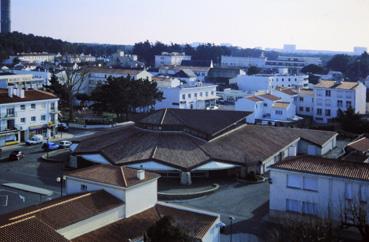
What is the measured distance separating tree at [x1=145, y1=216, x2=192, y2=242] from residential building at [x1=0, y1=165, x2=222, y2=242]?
192cm

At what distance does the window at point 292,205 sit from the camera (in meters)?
27.4

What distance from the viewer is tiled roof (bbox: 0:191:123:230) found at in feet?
65.5

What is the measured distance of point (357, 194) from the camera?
2542cm

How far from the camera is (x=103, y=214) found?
21750 mm

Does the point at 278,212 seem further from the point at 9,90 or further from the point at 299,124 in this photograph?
the point at 299,124

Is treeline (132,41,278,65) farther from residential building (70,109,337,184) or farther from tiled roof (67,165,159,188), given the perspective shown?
tiled roof (67,165,159,188)

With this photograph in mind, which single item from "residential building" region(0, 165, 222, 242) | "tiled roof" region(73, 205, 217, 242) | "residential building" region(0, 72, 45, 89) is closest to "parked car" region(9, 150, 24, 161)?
"residential building" region(0, 165, 222, 242)

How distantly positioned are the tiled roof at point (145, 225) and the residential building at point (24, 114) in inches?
1052

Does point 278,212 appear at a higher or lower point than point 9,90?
lower

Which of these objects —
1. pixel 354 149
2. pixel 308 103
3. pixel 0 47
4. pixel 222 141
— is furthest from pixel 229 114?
pixel 0 47

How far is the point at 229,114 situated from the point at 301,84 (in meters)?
48.9

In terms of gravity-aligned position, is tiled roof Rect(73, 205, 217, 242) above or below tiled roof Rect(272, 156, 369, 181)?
below

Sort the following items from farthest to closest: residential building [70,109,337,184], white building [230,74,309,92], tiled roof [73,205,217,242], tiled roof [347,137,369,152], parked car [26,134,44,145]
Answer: white building [230,74,309,92], parked car [26,134,44,145], tiled roof [347,137,369,152], residential building [70,109,337,184], tiled roof [73,205,217,242]

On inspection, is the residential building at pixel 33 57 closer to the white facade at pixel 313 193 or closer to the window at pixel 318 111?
the window at pixel 318 111
